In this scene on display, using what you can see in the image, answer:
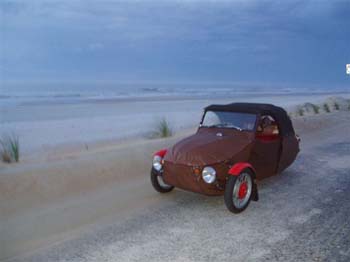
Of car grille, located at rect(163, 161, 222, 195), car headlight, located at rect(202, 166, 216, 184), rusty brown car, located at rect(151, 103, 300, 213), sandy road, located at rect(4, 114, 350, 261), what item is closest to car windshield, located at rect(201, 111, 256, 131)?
rusty brown car, located at rect(151, 103, 300, 213)

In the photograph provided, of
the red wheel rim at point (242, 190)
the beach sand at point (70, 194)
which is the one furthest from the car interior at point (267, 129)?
Result: the beach sand at point (70, 194)

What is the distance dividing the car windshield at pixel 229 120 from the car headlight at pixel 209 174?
1.32m

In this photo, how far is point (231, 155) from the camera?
19.3 ft

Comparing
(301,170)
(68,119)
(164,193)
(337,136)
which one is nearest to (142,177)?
(164,193)

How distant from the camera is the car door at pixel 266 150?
6.39 meters

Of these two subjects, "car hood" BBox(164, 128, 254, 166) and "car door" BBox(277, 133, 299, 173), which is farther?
"car door" BBox(277, 133, 299, 173)

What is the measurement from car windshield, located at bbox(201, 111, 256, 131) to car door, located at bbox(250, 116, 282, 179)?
18 cm

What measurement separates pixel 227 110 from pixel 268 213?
222cm

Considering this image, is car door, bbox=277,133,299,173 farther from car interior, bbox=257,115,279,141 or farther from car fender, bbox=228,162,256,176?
car fender, bbox=228,162,256,176

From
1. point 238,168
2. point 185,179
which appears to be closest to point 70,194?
point 185,179

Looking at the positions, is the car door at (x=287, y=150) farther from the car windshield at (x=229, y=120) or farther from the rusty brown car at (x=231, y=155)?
the car windshield at (x=229, y=120)

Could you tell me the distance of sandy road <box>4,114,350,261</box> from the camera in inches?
164

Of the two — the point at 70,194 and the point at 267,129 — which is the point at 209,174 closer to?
the point at 267,129

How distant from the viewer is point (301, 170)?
8.08 metres
